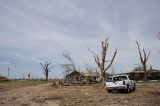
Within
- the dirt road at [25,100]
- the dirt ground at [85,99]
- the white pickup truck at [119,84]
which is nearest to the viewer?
the dirt ground at [85,99]

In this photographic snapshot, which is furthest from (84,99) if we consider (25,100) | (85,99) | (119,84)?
(119,84)

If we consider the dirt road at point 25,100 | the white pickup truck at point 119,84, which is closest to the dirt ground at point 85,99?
the dirt road at point 25,100

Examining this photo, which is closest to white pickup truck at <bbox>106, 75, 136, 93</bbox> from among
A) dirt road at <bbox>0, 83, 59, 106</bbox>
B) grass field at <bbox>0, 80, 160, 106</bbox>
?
grass field at <bbox>0, 80, 160, 106</bbox>

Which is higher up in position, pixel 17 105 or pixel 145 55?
pixel 145 55

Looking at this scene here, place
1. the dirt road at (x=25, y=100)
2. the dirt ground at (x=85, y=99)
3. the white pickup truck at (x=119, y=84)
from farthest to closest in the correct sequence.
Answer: the white pickup truck at (x=119, y=84), the dirt road at (x=25, y=100), the dirt ground at (x=85, y=99)

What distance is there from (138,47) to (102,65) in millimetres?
19376

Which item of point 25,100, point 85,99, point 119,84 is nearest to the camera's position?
point 85,99

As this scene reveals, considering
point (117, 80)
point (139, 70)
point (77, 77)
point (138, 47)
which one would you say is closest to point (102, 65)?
Answer: point (117, 80)

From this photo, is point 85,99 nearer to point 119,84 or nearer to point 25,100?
point 25,100

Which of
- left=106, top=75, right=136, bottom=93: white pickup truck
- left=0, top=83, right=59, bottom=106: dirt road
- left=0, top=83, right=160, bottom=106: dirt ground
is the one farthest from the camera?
left=106, top=75, right=136, bottom=93: white pickup truck

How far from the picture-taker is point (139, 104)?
51.0 feet

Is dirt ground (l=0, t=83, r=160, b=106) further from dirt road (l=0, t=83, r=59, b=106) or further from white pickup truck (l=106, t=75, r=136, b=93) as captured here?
white pickup truck (l=106, t=75, r=136, b=93)

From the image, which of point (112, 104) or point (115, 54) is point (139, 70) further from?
point (112, 104)

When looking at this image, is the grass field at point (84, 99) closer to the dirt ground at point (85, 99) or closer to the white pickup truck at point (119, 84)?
the dirt ground at point (85, 99)
